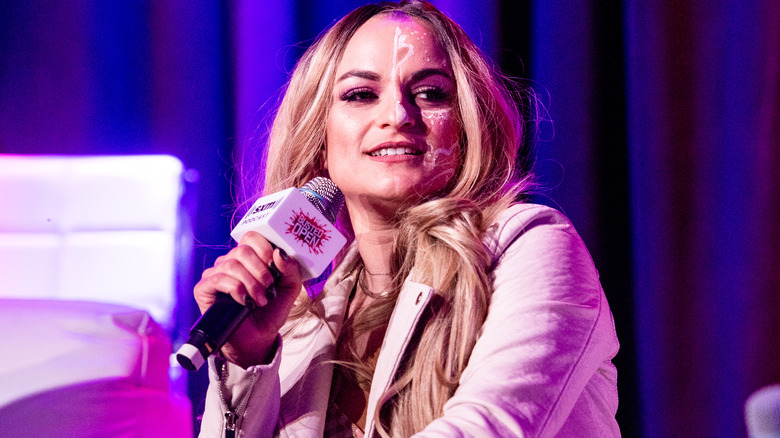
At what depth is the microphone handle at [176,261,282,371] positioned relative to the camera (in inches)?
28.3

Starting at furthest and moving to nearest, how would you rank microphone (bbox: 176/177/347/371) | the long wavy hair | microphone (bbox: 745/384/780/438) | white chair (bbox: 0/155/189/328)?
1. white chair (bbox: 0/155/189/328)
2. microphone (bbox: 745/384/780/438)
3. the long wavy hair
4. microphone (bbox: 176/177/347/371)

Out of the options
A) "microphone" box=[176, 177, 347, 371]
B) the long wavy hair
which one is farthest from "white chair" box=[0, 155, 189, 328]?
"microphone" box=[176, 177, 347, 371]

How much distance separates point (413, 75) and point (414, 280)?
0.40m

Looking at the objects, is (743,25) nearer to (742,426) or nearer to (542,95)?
(542,95)

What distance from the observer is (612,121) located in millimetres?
1677

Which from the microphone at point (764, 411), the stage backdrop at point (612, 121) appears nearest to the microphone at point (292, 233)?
the stage backdrop at point (612, 121)

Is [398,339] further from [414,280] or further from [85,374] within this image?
[85,374]

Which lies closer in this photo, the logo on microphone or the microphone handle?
the microphone handle

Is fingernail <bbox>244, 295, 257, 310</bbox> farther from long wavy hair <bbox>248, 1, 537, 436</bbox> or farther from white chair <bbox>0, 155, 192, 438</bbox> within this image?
white chair <bbox>0, 155, 192, 438</bbox>

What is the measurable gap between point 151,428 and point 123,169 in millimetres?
816

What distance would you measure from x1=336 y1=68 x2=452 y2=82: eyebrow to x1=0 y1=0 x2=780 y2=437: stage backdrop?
0.51 metres

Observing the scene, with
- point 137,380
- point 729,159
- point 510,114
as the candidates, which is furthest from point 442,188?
point 137,380

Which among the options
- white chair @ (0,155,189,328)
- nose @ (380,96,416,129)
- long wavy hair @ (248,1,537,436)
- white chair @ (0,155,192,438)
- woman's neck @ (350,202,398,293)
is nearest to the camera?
long wavy hair @ (248,1,537,436)

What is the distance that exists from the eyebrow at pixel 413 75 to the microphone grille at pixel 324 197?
0.91ft
